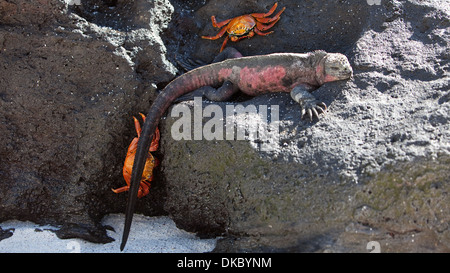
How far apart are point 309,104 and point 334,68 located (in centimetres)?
42

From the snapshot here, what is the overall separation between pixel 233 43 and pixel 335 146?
6.17ft

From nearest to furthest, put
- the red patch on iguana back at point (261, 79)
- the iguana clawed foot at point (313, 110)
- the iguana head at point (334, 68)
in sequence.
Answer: the iguana clawed foot at point (313, 110), the iguana head at point (334, 68), the red patch on iguana back at point (261, 79)

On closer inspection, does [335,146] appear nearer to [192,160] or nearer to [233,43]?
[192,160]

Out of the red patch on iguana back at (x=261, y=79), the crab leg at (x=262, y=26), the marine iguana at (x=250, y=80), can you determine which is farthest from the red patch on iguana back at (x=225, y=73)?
the crab leg at (x=262, y=26)

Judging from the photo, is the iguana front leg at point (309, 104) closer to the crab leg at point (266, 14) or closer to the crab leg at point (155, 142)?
the crab leg at point (266, 14)

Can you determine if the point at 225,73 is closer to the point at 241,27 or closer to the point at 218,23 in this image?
the point at 241,27

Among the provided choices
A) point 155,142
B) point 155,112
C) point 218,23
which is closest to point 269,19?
point 218,23

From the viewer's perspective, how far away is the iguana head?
369 centimetres

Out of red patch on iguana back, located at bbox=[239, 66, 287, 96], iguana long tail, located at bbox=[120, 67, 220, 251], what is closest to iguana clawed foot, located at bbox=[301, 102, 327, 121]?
red patch on iguana back, located at bbox=[239, 66, 287, 96]

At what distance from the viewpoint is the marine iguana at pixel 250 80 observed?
3721 mm

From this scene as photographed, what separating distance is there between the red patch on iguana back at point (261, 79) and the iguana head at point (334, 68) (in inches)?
13.9

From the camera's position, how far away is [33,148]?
4020 millimetres

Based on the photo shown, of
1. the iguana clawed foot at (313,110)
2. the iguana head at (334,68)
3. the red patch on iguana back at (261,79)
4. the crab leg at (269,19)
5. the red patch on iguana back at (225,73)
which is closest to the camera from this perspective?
the iguana clawed foot at (313,110)
